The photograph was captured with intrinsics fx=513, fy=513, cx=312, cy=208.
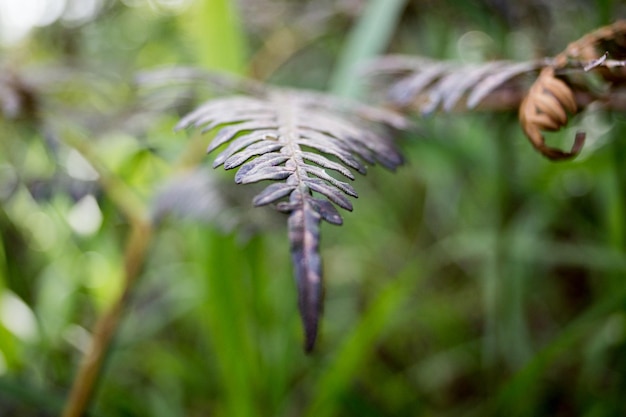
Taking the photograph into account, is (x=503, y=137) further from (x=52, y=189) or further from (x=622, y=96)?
(x=52, y=189)

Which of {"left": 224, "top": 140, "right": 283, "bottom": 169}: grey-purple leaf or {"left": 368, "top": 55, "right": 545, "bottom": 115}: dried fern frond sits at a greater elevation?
{"left": 368, "top": 55, "right": 545, "bottom": 115}: dried fern frond

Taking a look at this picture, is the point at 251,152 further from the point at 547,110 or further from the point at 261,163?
the point at 547,110

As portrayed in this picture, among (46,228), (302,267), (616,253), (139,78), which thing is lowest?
(302,267)

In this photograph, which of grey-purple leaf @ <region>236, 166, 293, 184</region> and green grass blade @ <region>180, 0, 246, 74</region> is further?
green grass blade @ <region>180, 0, 246, 74</region>

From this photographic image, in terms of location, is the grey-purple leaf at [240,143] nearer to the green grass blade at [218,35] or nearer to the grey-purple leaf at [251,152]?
the grey-purple leaf at [251,152]

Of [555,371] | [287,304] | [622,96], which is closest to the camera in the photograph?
[622,96]

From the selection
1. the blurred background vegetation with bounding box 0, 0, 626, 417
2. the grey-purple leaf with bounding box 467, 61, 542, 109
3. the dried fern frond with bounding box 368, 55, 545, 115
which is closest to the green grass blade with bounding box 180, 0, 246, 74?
the blurred background vegetation with bounding box 0, 0, 626, 417

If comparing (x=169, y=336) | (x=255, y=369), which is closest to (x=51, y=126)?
(x=255, y=369)

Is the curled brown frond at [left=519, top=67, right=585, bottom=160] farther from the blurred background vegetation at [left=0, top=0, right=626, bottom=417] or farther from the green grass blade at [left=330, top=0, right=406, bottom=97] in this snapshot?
the green grass blade at [left=330, top=0, right=406, bottom=97]
